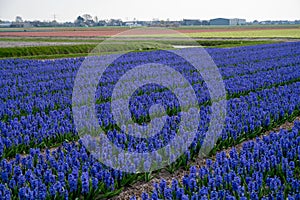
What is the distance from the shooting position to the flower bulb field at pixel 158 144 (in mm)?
5879

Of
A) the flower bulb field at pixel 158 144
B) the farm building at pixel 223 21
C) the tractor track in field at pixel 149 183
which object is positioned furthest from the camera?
the farm building at pixel 223 21

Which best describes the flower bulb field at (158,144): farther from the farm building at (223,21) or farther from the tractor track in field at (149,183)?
the farm building at (223,21)

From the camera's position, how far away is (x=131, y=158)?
23.6ft

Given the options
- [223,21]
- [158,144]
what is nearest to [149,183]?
[158,144]

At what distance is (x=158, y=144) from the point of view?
775 cm

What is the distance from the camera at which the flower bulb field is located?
5879 mm

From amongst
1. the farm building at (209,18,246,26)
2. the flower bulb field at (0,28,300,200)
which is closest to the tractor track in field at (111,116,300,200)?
the flower bulb field at (0,28,300,200)

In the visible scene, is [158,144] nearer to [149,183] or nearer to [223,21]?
[149,183]

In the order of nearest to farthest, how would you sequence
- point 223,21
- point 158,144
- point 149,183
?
point 149,183
point 158,144
point 223,21

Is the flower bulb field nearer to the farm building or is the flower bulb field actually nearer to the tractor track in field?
the tractor track in field

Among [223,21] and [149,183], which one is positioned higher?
[223,21]

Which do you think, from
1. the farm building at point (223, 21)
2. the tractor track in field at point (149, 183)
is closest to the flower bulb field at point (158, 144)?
the tractor track in field at point (149, 183)

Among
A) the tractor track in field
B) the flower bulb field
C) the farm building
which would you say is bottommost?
the tractor track in field

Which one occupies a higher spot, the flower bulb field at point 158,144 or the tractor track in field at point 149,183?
the flower bulb field at point 158,144
